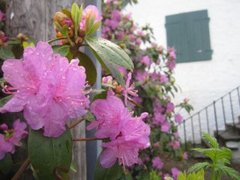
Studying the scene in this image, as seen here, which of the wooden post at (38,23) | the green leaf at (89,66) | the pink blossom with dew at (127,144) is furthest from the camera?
the wooden post at (38,23)

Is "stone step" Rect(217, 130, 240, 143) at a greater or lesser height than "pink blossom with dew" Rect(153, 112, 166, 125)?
lesser

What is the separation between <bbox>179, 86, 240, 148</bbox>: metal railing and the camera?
6152mm

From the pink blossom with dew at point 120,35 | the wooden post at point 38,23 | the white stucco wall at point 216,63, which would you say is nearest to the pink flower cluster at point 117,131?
the wooden post at point 38,23

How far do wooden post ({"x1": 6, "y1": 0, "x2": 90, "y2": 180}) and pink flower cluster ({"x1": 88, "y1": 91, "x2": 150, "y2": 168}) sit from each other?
0.41 m

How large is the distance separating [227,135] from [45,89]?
17.7 feet

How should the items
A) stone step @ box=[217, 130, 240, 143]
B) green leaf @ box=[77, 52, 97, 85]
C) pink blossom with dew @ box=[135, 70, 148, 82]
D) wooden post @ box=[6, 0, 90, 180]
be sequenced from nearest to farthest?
green leaf @ box=[77, 52, 97, 85] < wooden post @ box=[6, 0, 90, 180] < pink blossom with dew @ box=[135, 70, 148, 82] < stone step @ box=[217, 130, 240, 143]

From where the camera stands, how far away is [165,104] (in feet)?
10.3

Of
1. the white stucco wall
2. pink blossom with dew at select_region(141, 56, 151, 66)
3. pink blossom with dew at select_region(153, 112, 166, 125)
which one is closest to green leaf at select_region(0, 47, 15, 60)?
pink blossom with dew at select_region(141, 56, 151, 66)

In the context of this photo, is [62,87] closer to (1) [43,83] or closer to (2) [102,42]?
(1) [43,83]

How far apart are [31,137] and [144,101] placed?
225 centimetres

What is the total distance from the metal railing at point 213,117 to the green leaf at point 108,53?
221 inches

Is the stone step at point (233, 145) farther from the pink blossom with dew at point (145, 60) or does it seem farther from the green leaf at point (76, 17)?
the green leaf at point (76, 17)

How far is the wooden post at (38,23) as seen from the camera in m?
1.09

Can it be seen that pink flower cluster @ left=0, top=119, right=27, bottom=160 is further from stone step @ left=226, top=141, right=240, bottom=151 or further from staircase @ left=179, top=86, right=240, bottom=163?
staircase @ left=179, top=86, right=240, bottom=163
